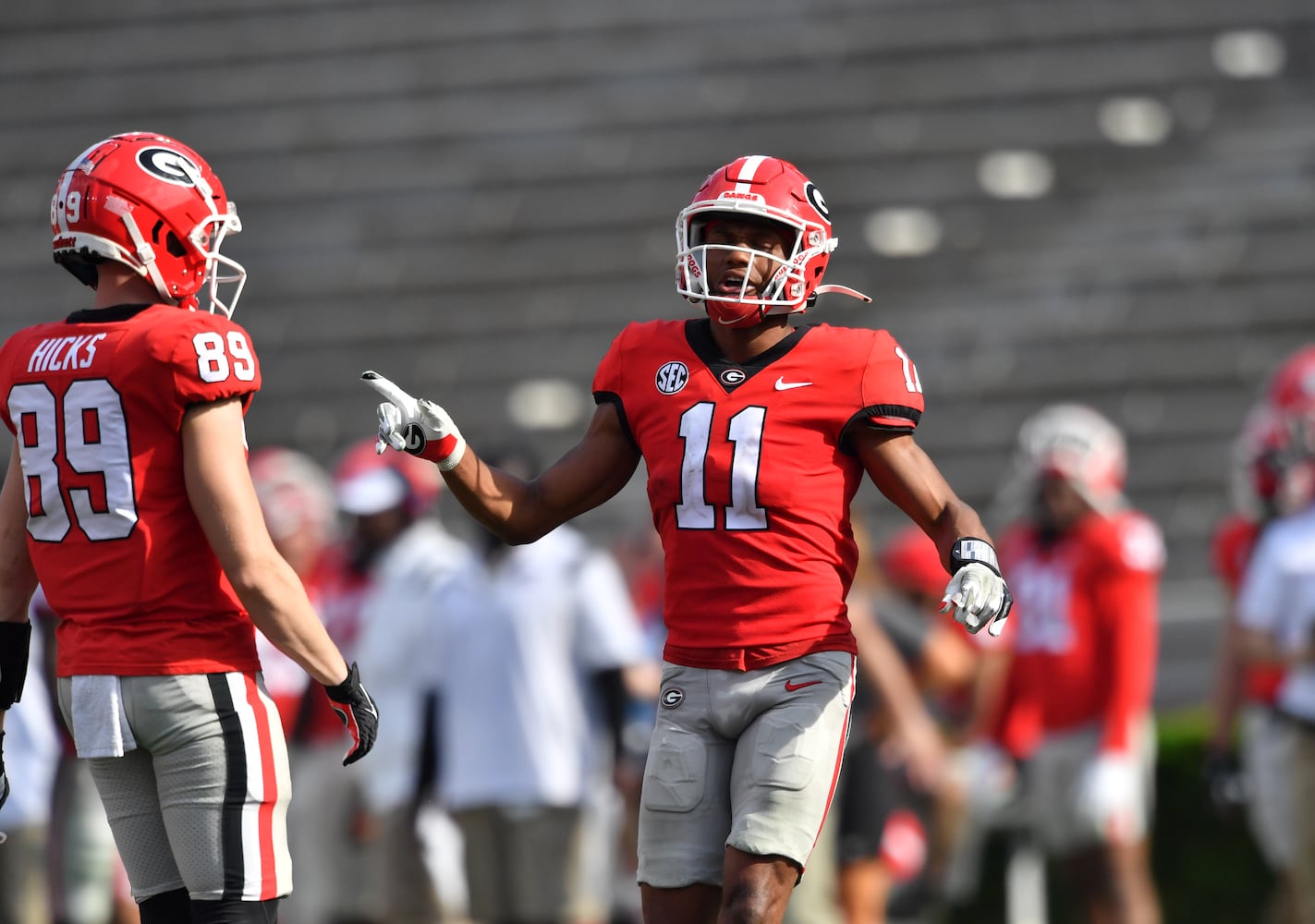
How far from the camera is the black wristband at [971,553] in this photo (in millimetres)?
3756

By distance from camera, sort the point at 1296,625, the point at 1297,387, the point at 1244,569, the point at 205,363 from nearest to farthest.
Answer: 1. the point at 205,363
2. the point at 1296,625
3. the point at 1244,569
4. the point at 1297,387

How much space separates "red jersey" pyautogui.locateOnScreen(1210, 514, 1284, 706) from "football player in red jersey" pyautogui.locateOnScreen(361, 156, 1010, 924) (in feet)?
11.3

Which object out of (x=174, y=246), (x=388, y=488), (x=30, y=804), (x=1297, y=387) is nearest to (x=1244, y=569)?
(x=1297, y=387)

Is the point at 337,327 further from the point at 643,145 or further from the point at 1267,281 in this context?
the point at 1267,281

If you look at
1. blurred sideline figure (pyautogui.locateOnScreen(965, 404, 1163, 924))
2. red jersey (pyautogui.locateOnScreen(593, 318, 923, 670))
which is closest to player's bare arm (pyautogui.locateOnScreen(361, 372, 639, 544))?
red jersey (pyautogui.locateOnScreen(593, 318, 923, 670))

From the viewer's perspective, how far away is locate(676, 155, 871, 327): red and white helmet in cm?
400

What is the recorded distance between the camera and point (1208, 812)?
26.7ft

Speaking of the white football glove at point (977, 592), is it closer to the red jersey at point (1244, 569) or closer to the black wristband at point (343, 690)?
the black wristband at point (343, 690)

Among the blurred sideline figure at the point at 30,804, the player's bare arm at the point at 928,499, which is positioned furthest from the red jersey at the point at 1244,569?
the blurred sideline figure at the point at 30,804

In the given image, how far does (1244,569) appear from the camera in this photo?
7516 millimetres

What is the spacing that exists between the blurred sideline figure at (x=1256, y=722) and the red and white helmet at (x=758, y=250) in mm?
3432

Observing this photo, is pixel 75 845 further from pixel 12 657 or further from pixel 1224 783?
pixel 1224 783

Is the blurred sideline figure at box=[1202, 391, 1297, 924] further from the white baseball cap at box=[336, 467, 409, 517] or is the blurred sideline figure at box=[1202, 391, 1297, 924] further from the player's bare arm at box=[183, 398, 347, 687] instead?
the player's bare arm at box=[183, 398, 347, 687]

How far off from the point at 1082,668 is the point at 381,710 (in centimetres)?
259
